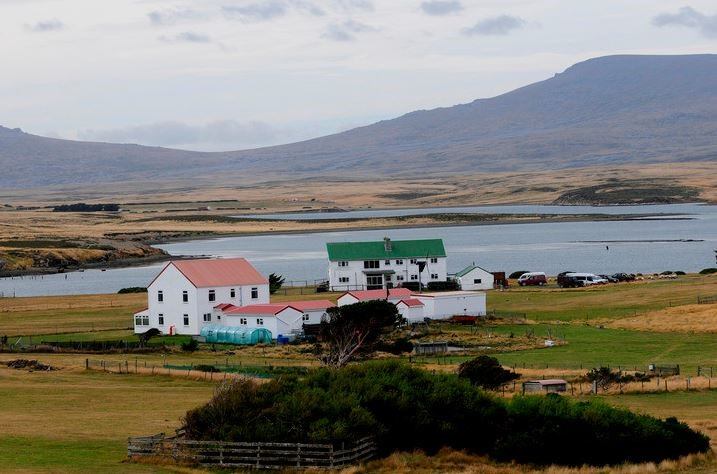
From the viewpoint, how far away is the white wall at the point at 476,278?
83.4 metres

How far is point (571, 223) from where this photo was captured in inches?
7283

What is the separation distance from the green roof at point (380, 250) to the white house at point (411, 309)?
20820mm

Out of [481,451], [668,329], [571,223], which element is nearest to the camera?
[481,451]

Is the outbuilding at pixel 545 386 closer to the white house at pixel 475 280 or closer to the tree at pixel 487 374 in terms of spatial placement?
the tree at pixel 487 374

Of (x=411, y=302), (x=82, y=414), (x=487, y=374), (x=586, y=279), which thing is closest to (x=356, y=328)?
(x=487, y=374)

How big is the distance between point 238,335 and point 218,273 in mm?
6819

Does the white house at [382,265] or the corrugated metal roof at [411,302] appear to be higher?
the white house at [382,265]

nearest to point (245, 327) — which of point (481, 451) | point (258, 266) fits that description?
point (481, 451)

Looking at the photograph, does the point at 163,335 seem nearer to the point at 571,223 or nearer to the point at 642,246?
the point at 642,246

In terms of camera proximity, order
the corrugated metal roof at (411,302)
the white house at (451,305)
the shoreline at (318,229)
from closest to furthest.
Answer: the corrugated metal roof at (411,302) → the white house at (451,305) → the shoreline at (318,229)

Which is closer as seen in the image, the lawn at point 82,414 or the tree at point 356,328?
the lawn at point 82,414

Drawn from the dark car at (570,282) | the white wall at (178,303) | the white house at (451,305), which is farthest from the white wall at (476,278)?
the white wall at (178,303)

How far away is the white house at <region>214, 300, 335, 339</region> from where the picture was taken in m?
60.2

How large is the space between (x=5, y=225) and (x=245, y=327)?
134m
